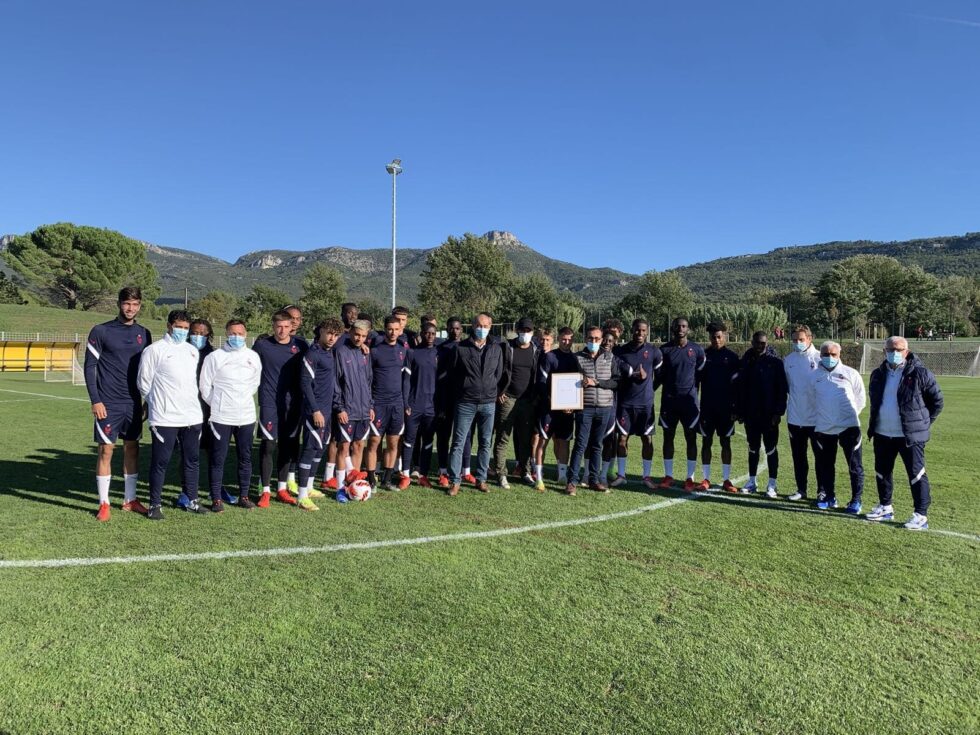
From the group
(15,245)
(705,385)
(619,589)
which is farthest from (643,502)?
(15,245)

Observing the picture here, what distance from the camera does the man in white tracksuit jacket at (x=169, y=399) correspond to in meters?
5.95

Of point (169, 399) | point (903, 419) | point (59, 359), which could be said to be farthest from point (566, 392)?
point (59, 359)

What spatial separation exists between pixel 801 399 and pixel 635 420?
74.4 inches

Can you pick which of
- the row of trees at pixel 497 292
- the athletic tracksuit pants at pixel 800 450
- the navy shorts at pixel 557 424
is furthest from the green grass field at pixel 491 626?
the row of trees at pixel 497 292

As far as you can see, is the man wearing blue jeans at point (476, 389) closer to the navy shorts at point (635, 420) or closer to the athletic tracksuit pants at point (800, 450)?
the navy shorts at point (635, 420)

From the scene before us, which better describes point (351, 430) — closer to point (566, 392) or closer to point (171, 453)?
point (171, 453)

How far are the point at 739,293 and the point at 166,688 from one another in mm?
142273

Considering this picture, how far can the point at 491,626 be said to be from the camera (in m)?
3.77

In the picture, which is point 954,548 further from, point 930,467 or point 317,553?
point 317,553

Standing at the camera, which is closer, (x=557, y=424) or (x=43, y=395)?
(x=557, y=424)

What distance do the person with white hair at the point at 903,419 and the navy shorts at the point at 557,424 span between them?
10.6ft

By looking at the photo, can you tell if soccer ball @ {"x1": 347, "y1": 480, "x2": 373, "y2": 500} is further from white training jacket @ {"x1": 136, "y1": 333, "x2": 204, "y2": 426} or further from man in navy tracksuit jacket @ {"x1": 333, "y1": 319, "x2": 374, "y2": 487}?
white training jacket @ {"x1": 136, "y1": 333, "x2": 204, "y2": 426}

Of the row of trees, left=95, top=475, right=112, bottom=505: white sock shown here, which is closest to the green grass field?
left=95, top=475, right=112, bottom=505: white sock

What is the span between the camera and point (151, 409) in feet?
19.6
